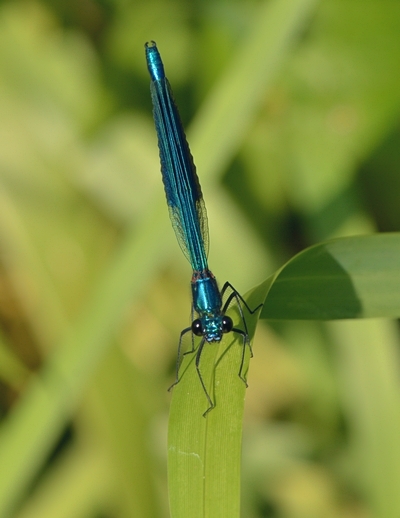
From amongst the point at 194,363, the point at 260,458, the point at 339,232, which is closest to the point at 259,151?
the point at 339,232

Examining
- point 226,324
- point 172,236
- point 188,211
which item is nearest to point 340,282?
point 226,324

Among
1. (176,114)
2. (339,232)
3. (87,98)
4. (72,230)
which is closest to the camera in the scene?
(176,114)

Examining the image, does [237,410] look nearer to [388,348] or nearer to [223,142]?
[223,142]

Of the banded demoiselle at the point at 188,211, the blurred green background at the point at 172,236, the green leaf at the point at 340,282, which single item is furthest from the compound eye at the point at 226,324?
the blurred green background at the point at 172,236

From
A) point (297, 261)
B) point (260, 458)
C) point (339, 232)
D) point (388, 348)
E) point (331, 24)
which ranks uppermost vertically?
point (331, 24)

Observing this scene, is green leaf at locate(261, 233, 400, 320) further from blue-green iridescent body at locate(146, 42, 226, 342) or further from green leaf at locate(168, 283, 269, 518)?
blue-green iridescent body at locate(146, 42, 226, 342)

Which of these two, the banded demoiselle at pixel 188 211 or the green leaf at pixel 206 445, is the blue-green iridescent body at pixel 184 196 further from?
the green leaf at pixel 206 445
